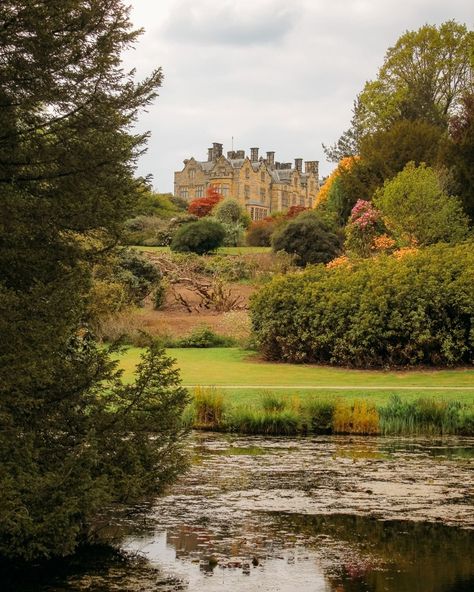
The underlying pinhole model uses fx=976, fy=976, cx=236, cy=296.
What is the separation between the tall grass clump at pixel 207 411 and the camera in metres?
17.8

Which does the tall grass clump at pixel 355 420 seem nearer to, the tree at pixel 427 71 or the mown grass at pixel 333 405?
the mown grass at pixel 333 405

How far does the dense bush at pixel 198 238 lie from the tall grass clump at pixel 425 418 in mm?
34411

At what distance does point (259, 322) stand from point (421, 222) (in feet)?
36.1

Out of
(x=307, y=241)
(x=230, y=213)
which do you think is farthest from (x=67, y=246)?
(x=230, y=213)

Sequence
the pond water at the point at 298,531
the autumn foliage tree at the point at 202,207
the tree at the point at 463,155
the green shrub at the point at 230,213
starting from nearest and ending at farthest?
the pond water at the point at 298,531 < the tree at the point at 463,155 < the green shrub at the point at 230,213 < the autumn foliage tree at the point at 202,207

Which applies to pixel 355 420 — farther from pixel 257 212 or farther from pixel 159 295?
pixel 257 212

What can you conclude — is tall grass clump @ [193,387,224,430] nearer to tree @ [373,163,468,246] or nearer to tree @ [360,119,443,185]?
tree @ [373,163,468,246]

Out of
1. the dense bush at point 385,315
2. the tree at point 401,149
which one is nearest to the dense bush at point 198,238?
the tree at point 401,149

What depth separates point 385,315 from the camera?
25.7 meters

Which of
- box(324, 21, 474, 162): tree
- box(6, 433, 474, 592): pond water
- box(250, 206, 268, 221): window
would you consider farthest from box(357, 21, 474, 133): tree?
box(6, 433, 474, 592): pond water

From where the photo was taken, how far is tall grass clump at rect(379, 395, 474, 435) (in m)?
17.6

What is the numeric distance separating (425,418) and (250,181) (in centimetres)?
8658

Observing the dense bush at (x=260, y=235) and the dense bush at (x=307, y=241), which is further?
the dense bush at (x=260, y=235)

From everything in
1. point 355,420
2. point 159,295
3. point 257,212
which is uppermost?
point 257,212
